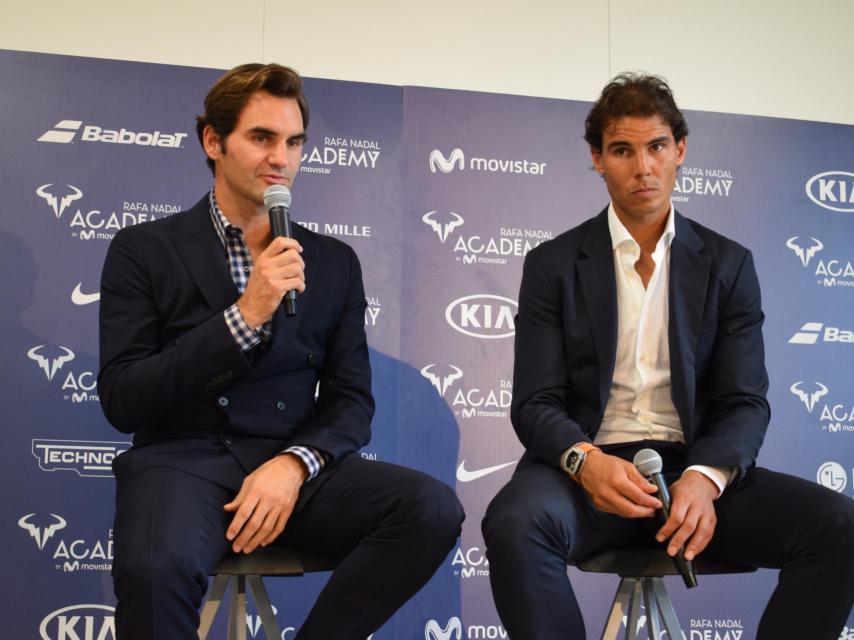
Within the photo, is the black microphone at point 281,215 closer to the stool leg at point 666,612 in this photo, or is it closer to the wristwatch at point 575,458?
the wristwatch at point 575,458

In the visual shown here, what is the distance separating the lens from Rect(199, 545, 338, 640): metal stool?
7.39 feet

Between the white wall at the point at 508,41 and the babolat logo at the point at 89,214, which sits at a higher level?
the white wall at the point at 508,41

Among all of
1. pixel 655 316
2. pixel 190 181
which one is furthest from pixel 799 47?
pixel 190 181

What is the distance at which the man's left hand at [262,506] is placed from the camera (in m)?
2.23

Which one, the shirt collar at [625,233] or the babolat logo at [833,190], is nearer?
the shirt collar at [625,233]

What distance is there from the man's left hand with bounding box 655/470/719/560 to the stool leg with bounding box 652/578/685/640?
0.59ft

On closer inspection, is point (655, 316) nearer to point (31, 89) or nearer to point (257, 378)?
point (257, 378)

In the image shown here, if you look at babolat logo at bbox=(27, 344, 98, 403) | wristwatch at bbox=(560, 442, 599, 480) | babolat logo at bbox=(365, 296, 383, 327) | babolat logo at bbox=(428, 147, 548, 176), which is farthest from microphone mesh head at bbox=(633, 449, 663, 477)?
babolat logo at bbox=(27, 344, 98, 403)

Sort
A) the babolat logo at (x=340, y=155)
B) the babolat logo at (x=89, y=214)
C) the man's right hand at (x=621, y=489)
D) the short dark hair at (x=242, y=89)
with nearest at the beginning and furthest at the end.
→ 1. the man's right hand at (x=621, y=489)
2. the short dark hair at (x=242, y=89)
3. the babolat logo at (x=89, y=214)
4. the babolat logo at (x=340, y=155)

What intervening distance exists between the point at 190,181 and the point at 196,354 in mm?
1801

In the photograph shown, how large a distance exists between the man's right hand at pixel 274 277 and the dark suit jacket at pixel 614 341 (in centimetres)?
75

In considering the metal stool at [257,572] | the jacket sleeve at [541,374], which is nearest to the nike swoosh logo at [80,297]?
the metal stool at [257,572]

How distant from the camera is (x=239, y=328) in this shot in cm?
229

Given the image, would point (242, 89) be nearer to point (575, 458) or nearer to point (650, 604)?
point (575, 458)
